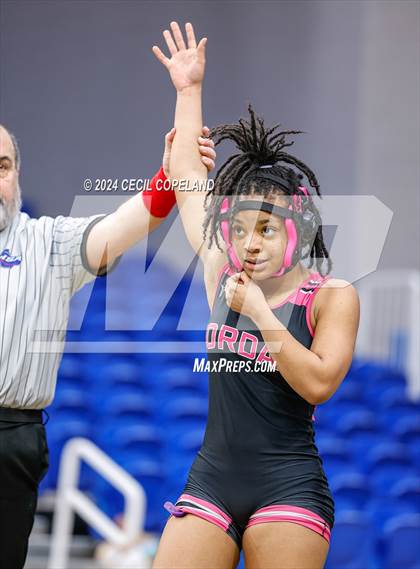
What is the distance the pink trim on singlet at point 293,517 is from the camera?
6.93ft

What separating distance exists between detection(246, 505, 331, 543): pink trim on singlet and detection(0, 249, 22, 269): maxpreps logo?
0.97 metres

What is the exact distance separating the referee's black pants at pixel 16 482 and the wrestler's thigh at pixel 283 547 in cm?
74

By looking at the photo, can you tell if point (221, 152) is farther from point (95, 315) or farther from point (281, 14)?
point (95, 315)

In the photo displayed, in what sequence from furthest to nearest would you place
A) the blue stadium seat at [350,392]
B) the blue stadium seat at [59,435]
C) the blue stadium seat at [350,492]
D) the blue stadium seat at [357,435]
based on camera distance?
1. the blue stadium seat at [350,392]
2. the blue stadium seat at [357,435]
3. the blue stadium seat at [59,435]
4. the blue stadium seat at [350,492]

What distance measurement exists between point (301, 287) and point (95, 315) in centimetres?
144

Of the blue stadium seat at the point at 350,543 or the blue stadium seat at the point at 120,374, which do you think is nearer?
the blue stadium seat at the point at 350,543

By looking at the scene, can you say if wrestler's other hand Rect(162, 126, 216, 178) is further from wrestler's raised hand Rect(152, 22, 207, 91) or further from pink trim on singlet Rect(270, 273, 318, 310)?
pink trim on singlet Rect(270, 273, 318, 310)

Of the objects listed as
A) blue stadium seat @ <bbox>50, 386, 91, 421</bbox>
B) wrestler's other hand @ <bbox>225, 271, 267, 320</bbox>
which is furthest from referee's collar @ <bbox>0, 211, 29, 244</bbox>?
blue stadium seat @ <bbox>50, 386, 91, 421</bbox>

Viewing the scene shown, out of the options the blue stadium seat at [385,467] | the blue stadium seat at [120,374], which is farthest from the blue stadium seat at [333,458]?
the blue stadium seat at [120,374]

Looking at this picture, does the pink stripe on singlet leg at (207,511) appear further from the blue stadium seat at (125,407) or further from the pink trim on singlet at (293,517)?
the blue stadium seat at (125,407)

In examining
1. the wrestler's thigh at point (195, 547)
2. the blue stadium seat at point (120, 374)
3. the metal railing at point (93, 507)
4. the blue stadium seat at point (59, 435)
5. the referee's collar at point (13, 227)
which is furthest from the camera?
the blue stadium seat at point (120, 374)

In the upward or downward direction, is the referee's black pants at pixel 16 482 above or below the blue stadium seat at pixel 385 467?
below

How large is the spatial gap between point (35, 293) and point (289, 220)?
28.8 inches

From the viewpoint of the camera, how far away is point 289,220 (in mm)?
2307
